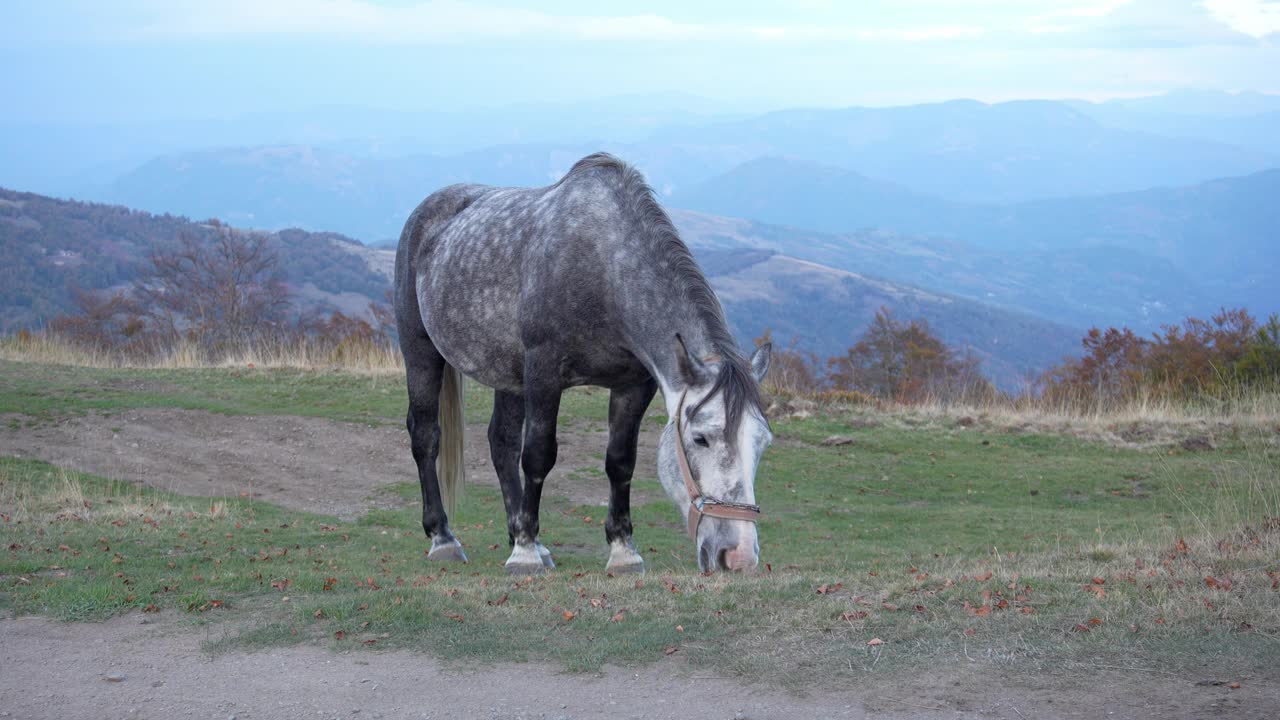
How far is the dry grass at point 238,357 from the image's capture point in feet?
59.8

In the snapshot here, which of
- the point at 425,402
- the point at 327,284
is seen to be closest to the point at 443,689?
the point at 425,402

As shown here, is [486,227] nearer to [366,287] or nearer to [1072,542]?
[1072,542]

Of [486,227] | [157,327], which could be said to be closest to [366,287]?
[157,327]

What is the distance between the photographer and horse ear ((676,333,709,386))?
5.65 metres

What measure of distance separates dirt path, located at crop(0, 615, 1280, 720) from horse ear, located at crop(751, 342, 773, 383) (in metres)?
1.84

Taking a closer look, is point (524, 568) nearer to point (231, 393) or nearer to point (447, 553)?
point (447, 553)

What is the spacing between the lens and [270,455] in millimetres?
12492

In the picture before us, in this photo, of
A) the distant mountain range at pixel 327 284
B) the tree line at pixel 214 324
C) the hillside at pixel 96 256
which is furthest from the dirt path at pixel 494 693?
the hillside at pixel 96 256

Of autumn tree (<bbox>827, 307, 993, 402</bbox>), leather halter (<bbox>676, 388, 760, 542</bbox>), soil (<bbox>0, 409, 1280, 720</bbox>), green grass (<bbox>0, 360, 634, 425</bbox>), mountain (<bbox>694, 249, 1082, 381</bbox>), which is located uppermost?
leather halter (<bbox>676, 388, 760, 542</bbox>)

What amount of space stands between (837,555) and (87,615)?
530 cm

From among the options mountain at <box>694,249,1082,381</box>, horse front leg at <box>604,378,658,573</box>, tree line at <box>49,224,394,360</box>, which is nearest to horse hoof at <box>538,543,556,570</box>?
horse front leg at <box>604,378,658,573</box>

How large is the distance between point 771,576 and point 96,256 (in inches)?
3623

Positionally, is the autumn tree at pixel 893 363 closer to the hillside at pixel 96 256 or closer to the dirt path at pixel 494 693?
the dirt path at pixel 494 693

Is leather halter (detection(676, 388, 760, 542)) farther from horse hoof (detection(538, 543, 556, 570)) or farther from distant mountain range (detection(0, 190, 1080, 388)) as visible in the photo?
distant mountain range (detection(0, 190, 1080, 388))
